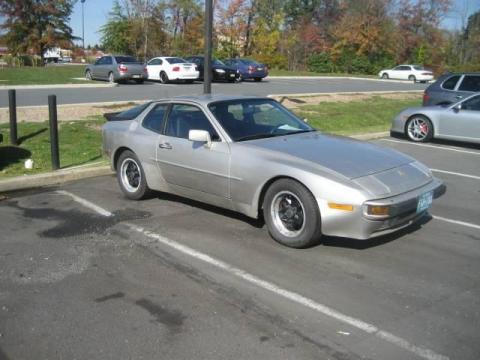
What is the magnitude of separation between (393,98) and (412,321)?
2048 cm

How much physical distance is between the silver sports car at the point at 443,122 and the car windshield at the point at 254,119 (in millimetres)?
6172

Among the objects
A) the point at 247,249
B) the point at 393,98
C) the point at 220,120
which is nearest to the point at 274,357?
the point at 247,249

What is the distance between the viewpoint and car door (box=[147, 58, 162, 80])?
1137 inches

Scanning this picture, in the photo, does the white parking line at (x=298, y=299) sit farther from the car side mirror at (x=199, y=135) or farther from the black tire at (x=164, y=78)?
the black tire at (x=164, y=78)

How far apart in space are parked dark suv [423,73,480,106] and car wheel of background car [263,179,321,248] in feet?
31.7

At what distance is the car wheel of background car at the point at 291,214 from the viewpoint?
16.3 feet

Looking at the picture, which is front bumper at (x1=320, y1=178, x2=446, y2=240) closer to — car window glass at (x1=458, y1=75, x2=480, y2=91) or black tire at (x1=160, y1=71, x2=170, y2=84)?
car window glass at (x1=458, y1=75, x2=480, y2=91)

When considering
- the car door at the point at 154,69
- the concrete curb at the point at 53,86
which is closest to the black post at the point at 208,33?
the concrete curb at the point at 53,86

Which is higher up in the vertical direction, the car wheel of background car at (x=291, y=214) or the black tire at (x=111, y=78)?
the black tire at (x=111, y=78)

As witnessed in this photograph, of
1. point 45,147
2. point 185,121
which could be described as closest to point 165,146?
point 185,121

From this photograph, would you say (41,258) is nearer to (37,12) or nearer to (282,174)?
(282,174)

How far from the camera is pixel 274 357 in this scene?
3.31 metres

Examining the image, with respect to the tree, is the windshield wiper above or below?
below

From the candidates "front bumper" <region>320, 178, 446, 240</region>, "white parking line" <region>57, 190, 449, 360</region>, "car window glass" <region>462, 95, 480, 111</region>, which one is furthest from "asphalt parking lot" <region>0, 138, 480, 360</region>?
"car window glass" <region>462, 95, 480, 111</region>
